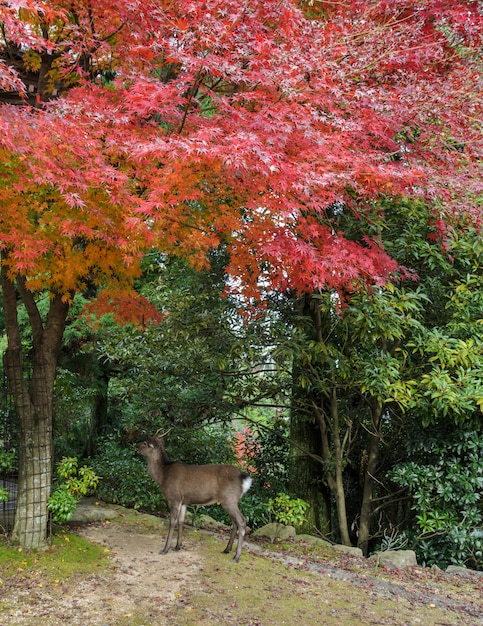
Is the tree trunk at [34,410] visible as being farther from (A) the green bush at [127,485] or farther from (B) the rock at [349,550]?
(B) the rock at [349,550]

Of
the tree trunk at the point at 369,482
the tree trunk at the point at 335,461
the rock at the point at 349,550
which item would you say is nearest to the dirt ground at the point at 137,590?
the rock at the point at 349,550

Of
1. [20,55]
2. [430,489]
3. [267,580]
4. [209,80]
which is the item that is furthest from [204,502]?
[20,55]

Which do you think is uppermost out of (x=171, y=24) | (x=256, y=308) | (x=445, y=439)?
(x=171, y=24)

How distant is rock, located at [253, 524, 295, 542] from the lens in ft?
23.7

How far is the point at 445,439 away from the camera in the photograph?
720 centimetres

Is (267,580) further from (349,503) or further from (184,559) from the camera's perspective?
(349,503)

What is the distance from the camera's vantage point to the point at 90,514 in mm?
7074

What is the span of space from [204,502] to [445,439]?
322 centimetres

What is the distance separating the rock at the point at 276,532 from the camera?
23.7 ft

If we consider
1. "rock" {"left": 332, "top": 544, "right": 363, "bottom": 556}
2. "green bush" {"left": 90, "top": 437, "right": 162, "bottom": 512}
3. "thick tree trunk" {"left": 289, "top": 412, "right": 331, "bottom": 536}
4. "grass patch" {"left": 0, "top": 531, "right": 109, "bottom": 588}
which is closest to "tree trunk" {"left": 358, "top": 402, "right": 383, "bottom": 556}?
"thick tree trunk" {"left": 289, "top": 412, "right": 331, "bottom": 536}

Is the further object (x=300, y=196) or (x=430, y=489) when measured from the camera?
(x=430, y=489)

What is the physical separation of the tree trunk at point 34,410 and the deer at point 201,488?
3.82 ft

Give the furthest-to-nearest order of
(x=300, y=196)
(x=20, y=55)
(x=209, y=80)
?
(x=20, y=55), (x=209, y=80), (x=300, y=196)

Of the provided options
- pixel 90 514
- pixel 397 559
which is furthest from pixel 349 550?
pixel 90 514
